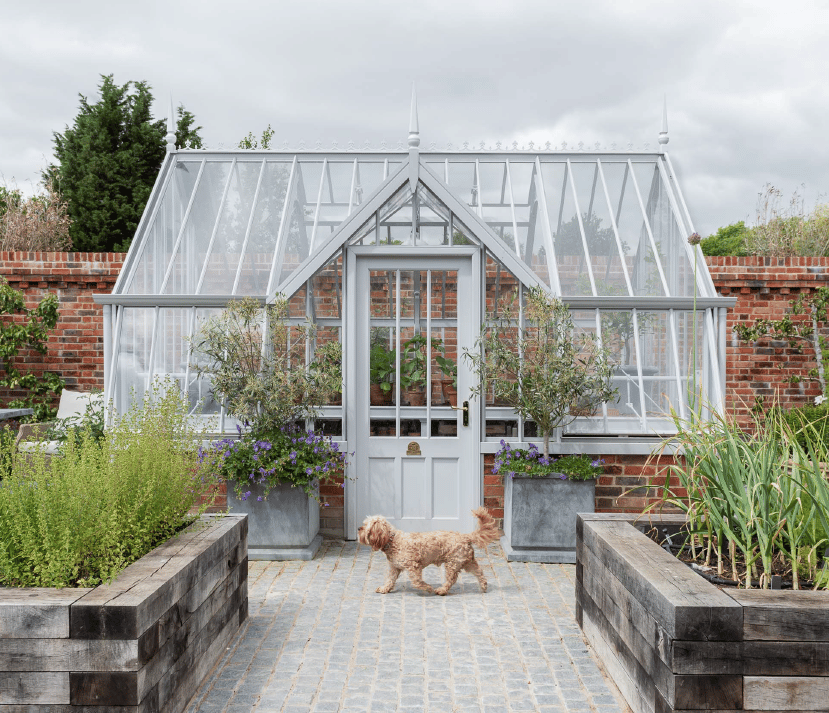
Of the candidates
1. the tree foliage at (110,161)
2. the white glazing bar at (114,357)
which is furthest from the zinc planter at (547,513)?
the tree foliage at (110,161)

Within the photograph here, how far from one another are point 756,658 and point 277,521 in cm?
382

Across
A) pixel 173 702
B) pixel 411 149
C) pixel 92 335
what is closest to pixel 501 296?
pixel 411 149

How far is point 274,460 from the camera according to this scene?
17.7ft

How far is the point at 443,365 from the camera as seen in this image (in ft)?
20.2

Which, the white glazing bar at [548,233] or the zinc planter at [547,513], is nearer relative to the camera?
the zinc planter at [547,513]

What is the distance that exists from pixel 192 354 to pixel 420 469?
2207mm

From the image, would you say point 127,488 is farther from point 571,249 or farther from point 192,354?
point 571,249

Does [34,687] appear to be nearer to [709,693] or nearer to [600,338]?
[709,693]

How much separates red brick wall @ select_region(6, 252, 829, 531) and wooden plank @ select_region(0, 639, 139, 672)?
19.7ft

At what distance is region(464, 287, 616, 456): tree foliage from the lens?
5.42 meters

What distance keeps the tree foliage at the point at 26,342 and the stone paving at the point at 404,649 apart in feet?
13.7

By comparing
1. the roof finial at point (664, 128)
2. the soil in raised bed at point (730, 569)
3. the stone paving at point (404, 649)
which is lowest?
the stone paving at point (404, 649)

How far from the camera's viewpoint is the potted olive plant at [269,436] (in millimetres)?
5410

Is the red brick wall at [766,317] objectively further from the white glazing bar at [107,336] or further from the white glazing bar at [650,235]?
the white glazing bar at [107,336]
